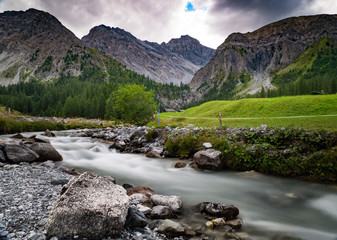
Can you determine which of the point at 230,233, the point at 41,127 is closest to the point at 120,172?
the point at 230,233

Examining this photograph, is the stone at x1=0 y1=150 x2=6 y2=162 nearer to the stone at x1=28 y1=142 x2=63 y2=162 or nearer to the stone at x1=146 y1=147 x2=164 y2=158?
the stone at x1=28 y1=142 x2=63 y2=162

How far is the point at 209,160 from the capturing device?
1392 centimetres

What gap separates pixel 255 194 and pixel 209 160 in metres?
4.30

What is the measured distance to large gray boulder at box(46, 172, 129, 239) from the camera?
482cm

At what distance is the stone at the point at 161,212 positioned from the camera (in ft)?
23.0

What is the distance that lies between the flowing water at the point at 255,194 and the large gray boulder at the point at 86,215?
10.2ft

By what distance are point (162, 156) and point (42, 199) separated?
12251mm

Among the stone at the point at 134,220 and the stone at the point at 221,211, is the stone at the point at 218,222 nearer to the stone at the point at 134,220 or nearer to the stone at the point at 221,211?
the stone at the point at 221,211

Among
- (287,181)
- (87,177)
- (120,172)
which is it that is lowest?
(120,172)

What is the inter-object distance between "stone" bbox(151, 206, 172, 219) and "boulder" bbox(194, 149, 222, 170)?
7.02m

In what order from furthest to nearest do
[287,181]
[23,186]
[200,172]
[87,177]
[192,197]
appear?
[200,172] → [287,181] → [192,197] → [23,186] → [87,177]

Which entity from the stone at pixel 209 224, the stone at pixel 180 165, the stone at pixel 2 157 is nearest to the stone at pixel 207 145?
the stone at pixel 180 165

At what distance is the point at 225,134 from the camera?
51.1ft

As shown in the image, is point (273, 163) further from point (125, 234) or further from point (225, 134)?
point (125, 234)
